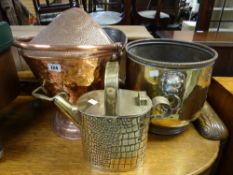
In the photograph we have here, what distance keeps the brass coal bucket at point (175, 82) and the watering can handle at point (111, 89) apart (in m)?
0.12

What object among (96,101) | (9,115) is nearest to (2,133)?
(9,115)

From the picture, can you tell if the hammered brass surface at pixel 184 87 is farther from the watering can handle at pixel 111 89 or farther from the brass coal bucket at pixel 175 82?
the watering can handle at pixel 111 89

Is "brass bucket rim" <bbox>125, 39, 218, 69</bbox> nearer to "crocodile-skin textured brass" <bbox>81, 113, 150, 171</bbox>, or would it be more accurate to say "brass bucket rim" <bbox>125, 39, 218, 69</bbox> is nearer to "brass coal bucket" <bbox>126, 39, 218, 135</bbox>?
"brass coal bucket" <bbox>126, 39, 218, 135</bbox>

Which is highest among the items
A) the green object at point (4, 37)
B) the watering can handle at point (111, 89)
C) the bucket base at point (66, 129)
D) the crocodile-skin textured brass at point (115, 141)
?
the green object at point (4, 37)

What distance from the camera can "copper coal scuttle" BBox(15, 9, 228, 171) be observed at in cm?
39

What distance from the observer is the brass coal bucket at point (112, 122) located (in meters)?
0.38

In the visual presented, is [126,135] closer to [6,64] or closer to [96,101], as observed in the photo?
[96,101]

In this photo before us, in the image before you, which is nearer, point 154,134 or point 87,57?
point 87,57

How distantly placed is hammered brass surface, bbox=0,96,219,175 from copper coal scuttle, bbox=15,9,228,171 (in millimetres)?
36

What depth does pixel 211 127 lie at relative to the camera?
1.81 ft

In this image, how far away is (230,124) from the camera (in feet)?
1.88

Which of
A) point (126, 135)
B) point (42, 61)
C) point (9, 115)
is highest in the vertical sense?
point (42, 61)

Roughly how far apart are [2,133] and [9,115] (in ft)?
0.28

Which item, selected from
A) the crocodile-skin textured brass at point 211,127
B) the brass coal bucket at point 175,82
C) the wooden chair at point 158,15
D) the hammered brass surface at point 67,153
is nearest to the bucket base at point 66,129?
the hammered brass surface at point 67,153
